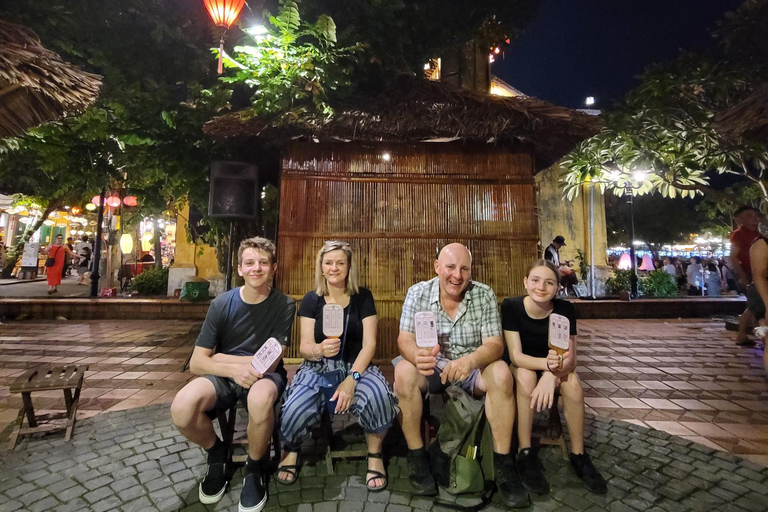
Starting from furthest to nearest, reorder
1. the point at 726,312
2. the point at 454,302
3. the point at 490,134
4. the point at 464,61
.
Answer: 1. the point at 464,61
2. the point at 726,312
3. the point at 490,134
4. the point at 454,302

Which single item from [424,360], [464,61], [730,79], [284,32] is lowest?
[424,360]

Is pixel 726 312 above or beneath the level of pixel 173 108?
beneath

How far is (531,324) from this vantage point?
9.65 ft

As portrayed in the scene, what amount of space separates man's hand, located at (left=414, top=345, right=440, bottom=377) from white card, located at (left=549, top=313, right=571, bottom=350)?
0.83 m

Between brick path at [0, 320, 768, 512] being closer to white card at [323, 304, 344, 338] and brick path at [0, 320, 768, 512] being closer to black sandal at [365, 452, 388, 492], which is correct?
black sandal at [365, 452, 388, 492]

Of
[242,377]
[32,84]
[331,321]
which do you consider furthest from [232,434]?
[32,84]

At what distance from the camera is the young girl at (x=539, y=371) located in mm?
2646

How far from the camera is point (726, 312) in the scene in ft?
34.9

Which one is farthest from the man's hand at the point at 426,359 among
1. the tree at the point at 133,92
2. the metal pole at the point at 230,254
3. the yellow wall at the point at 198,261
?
the yellow wall at the point at 198,261

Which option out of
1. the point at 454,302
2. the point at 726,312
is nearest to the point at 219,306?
the point at 454,302

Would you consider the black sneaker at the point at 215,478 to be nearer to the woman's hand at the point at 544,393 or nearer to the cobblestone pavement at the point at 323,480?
the cobblestone pavement at the point at 323,480

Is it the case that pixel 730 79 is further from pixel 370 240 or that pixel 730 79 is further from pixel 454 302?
pixel 454 302

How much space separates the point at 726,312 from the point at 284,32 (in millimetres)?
13483

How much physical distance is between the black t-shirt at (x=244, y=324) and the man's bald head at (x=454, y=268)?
1.29 meters
